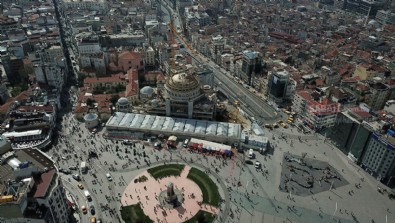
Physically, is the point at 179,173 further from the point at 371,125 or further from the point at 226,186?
the point at 371,125

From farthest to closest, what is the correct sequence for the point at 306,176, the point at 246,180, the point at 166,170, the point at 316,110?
the point at 316,110 < the point at 166,170 < the point at 306,176 < the point at 246,180

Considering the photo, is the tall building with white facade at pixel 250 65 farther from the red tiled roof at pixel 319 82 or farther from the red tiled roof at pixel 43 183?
the red tiled roof at pixel 43 183

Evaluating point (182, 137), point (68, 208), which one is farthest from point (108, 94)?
point (68, 208)

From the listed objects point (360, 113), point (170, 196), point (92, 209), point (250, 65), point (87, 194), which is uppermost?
point (360, 113)

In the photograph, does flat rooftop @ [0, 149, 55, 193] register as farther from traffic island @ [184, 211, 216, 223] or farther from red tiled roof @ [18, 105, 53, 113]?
red tiled roof @ [18, 105, 53, 113]

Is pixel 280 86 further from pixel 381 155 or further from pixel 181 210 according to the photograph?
pixel 181 210

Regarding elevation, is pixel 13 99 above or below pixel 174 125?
above

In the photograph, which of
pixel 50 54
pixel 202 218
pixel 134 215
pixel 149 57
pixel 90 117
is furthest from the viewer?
pixel 149 57

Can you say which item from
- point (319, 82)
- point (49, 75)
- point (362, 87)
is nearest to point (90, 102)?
point (49, 75)
